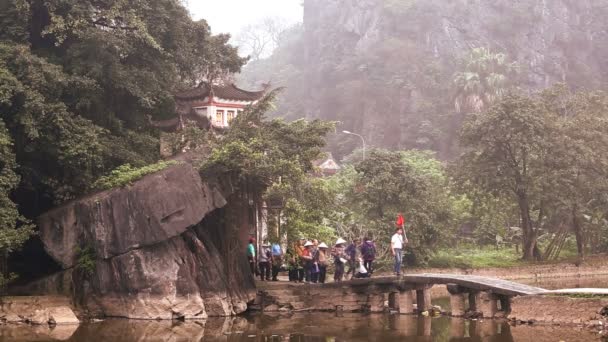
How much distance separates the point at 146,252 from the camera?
23.3m

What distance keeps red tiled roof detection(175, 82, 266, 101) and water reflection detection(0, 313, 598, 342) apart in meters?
12.6

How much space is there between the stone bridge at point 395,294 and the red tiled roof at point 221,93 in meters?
10.6

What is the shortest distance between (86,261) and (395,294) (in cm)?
954

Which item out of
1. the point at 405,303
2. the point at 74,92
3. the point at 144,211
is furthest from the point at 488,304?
the point at 74,92

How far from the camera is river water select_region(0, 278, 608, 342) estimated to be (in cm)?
1791

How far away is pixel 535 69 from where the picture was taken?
74562 mm

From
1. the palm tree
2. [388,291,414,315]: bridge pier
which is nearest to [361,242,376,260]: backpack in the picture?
[388,291,414,315]: bridge pier

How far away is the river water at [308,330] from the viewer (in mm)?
17906

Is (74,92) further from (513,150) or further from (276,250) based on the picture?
(513,150)

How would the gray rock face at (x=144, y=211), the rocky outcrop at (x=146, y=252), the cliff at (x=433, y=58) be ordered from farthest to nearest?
the cliff at (x=433, y=58) → the rocky outcrop at (x=146, y=252) → the gray rock face at (x=144, y=211)

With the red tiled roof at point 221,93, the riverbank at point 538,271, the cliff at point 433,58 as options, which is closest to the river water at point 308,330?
the red tiled roof at point 221,93

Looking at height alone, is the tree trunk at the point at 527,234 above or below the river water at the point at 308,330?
above

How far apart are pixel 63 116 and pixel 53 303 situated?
18.4 ft

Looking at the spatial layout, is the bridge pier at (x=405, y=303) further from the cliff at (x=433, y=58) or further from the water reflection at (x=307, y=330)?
the cliff at (x=433, y=58)
